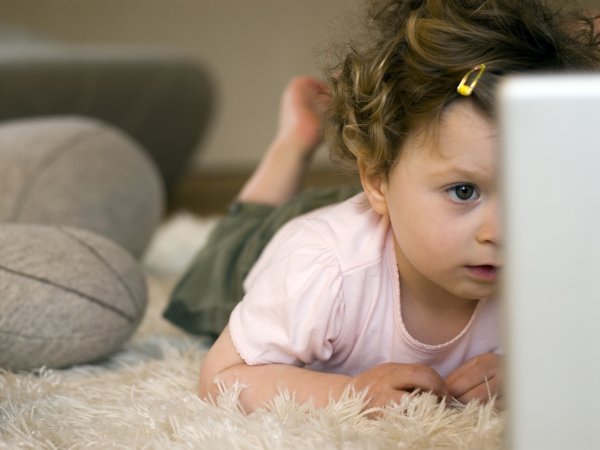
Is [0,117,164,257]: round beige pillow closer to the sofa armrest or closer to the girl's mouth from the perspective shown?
the girl's mouth

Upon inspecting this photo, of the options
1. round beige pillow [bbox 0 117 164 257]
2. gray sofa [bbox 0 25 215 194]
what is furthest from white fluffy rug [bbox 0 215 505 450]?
gray sofa [bbox 0 25 215 194]

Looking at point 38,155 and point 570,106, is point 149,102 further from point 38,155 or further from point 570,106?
point 570,106

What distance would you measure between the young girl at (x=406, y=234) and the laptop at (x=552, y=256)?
294mm

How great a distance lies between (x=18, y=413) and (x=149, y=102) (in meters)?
1.89

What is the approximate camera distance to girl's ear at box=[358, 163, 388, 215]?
0.98 metres

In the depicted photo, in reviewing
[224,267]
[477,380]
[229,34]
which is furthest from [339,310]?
[229,34]

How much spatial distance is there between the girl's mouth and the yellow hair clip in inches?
6.2

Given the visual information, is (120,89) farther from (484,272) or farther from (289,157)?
(484,272)

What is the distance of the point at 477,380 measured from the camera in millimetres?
934

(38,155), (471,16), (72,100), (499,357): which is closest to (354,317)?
(499,357)

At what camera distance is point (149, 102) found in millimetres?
2732

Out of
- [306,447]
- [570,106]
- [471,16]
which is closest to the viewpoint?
[570,106]

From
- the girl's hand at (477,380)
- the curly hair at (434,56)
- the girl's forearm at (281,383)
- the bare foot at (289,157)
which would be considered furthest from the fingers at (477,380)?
the bare foot at (289,157)

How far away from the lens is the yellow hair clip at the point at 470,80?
85 centimetres
